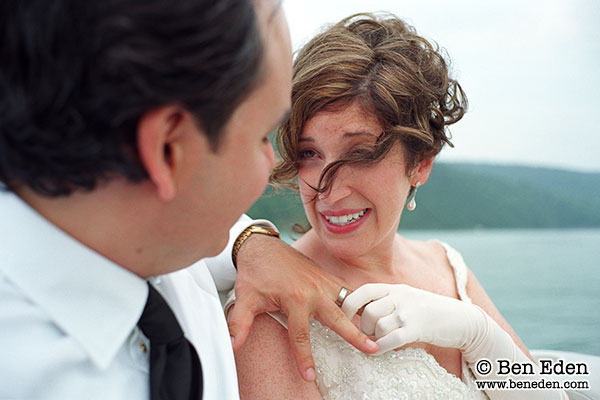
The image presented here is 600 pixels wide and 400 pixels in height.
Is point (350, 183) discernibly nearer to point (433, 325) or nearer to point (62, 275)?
point (433, 325)

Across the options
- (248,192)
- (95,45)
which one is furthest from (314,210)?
(95,45)

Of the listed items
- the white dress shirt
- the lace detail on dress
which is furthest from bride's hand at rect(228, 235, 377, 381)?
the white dress shirt

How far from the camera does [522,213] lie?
3340 mm

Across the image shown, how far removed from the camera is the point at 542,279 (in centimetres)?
293

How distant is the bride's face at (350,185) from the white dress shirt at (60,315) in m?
0.66

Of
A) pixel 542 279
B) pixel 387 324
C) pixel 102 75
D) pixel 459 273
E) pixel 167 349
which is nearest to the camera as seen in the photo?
pixel 102 75

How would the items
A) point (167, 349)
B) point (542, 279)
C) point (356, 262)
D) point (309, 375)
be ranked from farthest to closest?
1. point (542, 279)
2. point (356, 262)
3. point (309, 375)
4. point (167, 349)

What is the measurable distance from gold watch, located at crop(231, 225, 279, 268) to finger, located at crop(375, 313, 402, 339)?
371 millimetres

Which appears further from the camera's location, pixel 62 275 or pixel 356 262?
pixel 356 262

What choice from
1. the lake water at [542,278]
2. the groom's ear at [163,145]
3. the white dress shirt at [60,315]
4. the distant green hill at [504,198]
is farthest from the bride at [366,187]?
the distant green hill at [504,198]

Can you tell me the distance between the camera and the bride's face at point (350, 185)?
130 centimetres

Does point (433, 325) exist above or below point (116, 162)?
below

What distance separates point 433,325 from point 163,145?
890mm

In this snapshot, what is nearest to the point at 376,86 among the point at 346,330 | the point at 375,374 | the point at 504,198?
the point at 346,330
